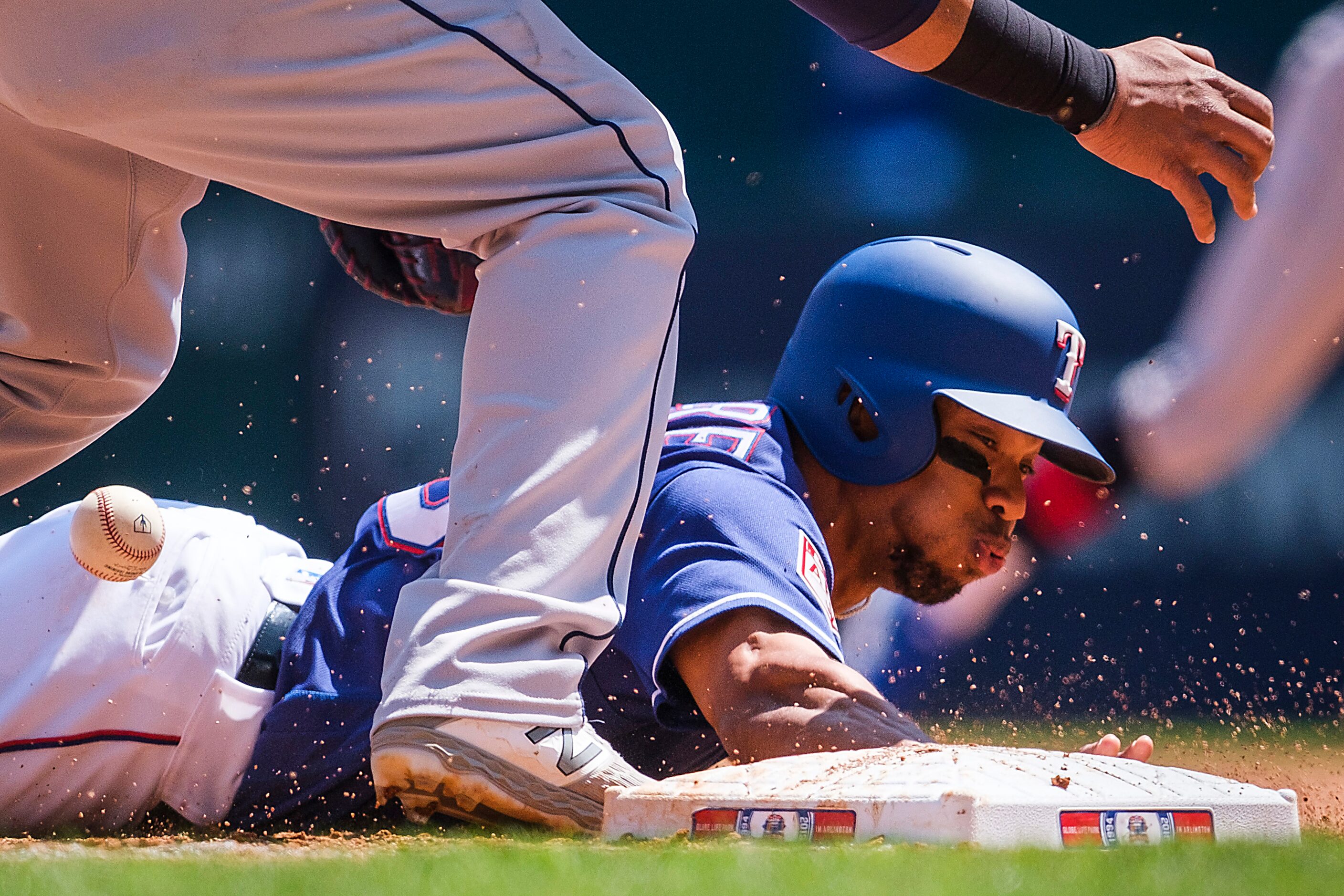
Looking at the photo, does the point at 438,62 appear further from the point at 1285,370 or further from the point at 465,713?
the point at 1285,370

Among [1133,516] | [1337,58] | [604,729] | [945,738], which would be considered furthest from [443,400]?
[1337,58]

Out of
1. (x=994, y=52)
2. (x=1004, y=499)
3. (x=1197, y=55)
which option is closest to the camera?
(x=994, y=52)

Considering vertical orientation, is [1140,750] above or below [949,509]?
above

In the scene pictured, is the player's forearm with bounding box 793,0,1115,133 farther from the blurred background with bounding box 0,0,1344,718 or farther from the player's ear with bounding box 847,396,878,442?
the blurred background with bounding box 0,0,1344,718

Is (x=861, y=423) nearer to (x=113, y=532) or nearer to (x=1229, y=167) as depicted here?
(x=1229, y=167)

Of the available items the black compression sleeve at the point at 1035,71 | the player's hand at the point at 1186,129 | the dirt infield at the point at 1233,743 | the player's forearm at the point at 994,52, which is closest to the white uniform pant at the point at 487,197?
the player's forearm at the point at 994,52

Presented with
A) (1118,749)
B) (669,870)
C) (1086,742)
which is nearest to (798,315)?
(1086,742)
